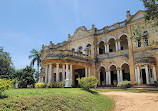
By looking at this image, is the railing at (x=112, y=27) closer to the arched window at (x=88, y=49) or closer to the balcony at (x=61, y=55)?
the arched window at (x=88, y=49)

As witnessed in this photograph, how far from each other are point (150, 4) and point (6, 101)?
13.2m

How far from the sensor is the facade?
18.5 meters

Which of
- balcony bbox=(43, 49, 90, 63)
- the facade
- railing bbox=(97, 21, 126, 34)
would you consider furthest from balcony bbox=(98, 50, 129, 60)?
balcony bbox=(43, 49, 90, 63)

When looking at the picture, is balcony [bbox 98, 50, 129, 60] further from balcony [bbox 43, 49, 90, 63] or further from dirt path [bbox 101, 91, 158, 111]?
dirt path [bbox 101, 91, 158, 111]

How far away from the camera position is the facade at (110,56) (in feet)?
60.8

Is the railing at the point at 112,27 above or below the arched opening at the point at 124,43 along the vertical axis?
above

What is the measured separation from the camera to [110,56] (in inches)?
907

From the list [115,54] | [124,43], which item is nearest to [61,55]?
[115,54]

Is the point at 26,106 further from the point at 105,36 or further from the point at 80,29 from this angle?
the point at 80,29

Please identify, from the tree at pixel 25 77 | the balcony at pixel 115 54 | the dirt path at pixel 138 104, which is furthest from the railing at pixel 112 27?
the dirt path at pixel 138 104

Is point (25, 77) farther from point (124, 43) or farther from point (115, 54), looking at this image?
point (124, 43)

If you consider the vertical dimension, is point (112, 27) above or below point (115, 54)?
above

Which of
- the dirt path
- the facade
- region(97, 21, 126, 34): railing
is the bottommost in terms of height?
the dirt path

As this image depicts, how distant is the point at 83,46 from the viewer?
88.8 ft
